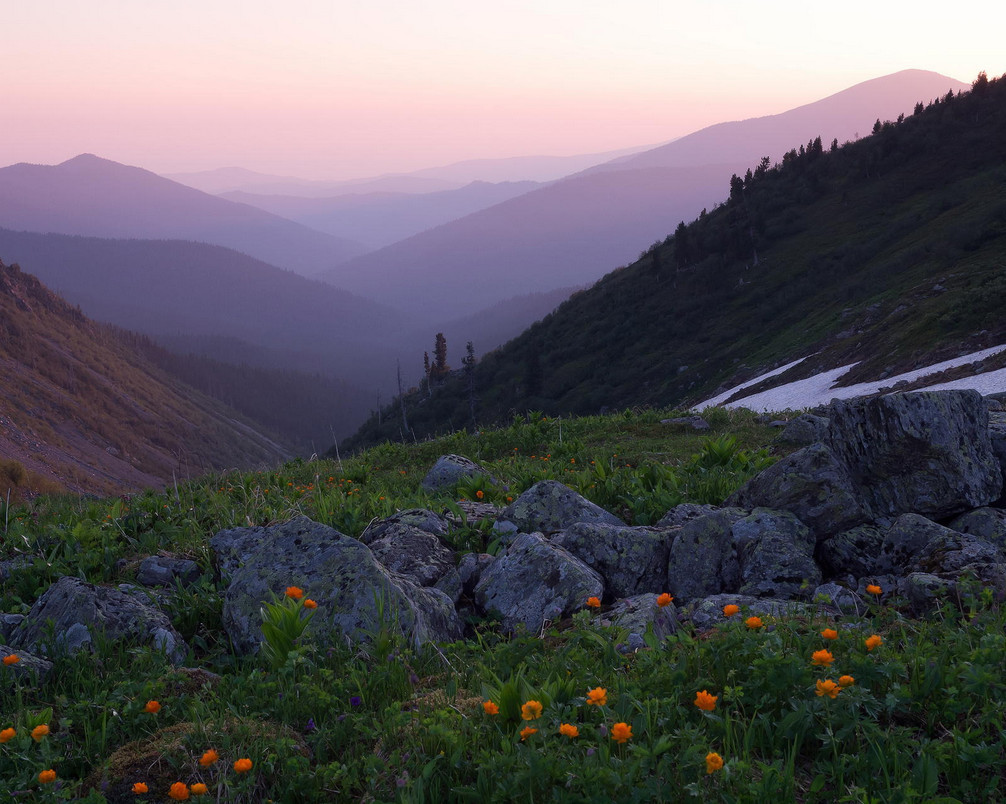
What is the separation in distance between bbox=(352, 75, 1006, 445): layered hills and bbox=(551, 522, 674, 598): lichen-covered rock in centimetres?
3098

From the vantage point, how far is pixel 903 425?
6117 millimetres

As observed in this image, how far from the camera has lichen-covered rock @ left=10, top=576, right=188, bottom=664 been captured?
4.75 meters

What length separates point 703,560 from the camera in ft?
18.9

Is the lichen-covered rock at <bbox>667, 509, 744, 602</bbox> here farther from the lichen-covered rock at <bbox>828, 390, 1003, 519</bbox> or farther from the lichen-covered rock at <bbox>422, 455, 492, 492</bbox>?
the lichen-covered rock at <bbox>422, 455, 492, 492</bbox>

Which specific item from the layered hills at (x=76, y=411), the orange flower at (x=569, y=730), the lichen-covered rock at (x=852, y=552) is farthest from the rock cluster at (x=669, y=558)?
the layered hills at (x=76, y=411)

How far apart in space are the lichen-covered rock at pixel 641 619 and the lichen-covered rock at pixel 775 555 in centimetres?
87

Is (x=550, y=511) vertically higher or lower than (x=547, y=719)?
lower

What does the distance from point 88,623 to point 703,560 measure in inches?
181

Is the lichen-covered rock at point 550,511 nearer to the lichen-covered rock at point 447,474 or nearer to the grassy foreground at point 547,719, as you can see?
the grassy foreground at point 547,719

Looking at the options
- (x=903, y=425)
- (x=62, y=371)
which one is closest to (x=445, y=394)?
(x=903, y=425)

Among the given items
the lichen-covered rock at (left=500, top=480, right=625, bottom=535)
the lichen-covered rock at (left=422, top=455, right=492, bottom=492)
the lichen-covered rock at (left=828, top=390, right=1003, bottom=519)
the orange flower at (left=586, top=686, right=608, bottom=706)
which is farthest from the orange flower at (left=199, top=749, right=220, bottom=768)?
the lichen-covered rock at (left=422, top=455, right=492, bottom=492)

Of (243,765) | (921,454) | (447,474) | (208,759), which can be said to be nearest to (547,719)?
(243,765)

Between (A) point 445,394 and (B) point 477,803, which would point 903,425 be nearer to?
(B) point 477,803

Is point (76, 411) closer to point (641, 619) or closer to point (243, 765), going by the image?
point (641, 619)
